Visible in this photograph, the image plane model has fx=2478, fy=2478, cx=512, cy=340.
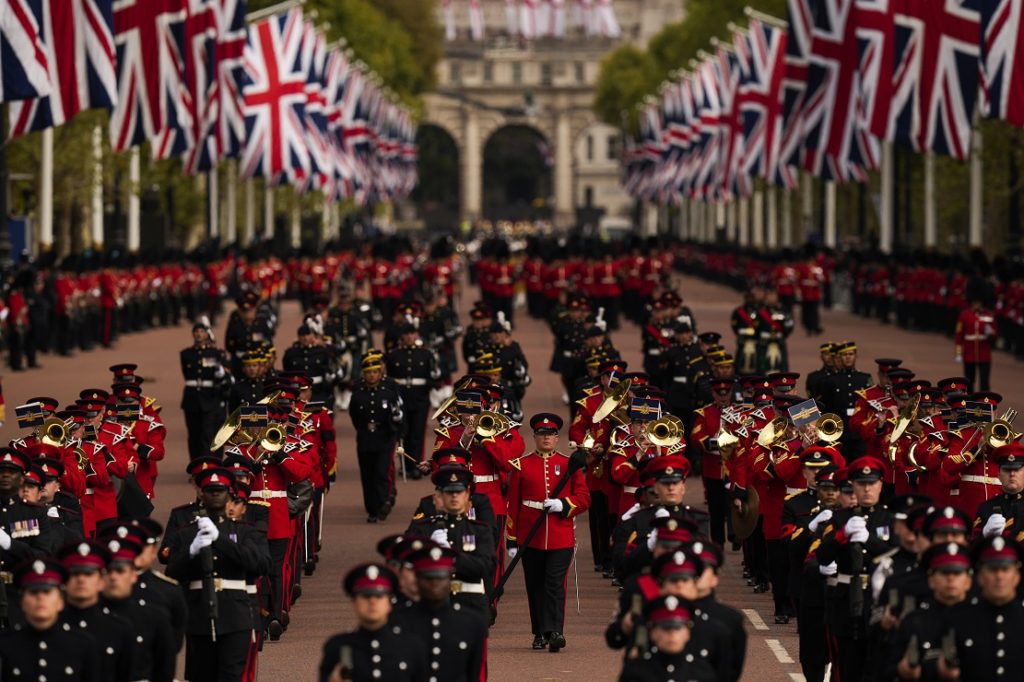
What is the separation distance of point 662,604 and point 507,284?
126 ft

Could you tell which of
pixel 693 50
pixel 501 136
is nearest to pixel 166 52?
pixel 693 50

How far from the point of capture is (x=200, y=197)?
232 ft

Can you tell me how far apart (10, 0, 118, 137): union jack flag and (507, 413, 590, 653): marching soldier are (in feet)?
57.9

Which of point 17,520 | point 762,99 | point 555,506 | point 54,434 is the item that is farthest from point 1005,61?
point 762,99

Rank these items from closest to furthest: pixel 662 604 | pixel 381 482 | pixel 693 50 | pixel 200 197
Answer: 1. pixel 662 604
2. pixel 381 482
3. pixel 200 197
4. pixel 693 50

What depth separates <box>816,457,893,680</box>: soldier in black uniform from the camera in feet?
42.8

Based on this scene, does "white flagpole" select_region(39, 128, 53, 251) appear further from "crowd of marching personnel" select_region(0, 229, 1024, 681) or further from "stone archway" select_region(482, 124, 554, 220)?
"stone archway" select_region(482, 124, 554, 220)

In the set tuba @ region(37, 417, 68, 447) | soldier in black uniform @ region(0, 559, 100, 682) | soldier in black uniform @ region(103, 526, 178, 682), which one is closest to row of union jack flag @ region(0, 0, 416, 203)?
tuba @ region(37, 417, 68, 447)

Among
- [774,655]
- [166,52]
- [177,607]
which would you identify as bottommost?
[774,655]

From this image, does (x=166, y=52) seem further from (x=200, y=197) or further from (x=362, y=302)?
(x=200, y=197)

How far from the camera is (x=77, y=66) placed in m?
33.3

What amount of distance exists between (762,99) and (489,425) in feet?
143

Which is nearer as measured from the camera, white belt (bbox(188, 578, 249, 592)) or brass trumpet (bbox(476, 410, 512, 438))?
white belt (bbox(188, 578, 249, 592))

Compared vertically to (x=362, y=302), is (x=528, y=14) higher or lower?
higher
